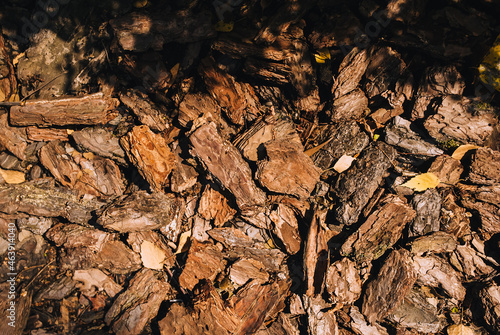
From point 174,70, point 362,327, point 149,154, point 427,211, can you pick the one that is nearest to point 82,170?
point 149,154

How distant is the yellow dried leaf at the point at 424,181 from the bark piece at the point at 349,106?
91cm

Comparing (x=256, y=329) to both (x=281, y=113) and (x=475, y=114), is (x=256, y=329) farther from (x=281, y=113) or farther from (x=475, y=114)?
(x=475, y=114)

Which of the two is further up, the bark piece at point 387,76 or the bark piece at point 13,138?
the bark piece at point 13,138

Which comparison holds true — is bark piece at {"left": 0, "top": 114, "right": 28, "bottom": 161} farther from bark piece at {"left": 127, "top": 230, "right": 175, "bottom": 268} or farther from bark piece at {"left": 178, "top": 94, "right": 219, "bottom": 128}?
bark piece at {"left": 178, "top": 94, "right": 219, "bottom": 128}

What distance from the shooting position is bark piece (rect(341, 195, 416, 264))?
307 centimetres

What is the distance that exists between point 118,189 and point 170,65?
1552mm

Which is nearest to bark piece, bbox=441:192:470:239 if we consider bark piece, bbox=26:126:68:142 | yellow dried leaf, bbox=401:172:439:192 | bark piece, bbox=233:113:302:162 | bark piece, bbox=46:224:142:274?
yellow dried leaf, bbox=401:172:439:192

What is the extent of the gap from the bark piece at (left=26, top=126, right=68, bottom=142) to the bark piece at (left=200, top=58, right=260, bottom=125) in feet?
5.90

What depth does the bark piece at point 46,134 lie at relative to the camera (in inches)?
140

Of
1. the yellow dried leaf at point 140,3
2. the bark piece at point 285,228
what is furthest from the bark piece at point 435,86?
the yellow dried leaf at point 140,3

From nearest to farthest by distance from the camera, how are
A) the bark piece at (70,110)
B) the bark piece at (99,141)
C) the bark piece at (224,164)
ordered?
1. the bark piece at (224,164)
2. the bark piece at (70,110)
3. the bark piece at (99,141)

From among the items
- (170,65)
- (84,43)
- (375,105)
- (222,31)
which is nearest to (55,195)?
(84,43)

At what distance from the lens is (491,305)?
2982 mm

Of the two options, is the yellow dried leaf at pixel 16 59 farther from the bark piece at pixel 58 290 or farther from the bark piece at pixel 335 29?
the bark piece at pixel 335 29
